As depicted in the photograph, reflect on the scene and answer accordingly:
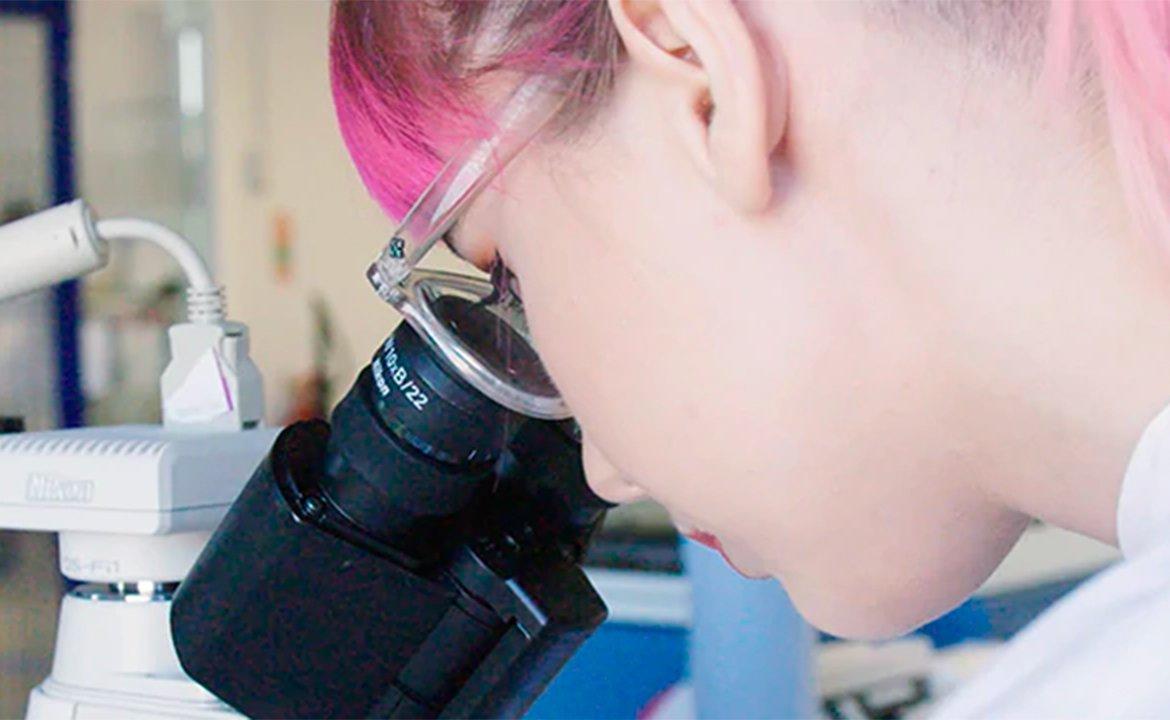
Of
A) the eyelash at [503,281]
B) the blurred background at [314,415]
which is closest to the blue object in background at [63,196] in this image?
the blurred background at [314,415]

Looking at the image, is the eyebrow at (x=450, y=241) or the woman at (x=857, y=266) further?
the eyebrow at (x=450, y=241)

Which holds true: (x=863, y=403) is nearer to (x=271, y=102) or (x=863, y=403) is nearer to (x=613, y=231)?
(x=613, y=231)

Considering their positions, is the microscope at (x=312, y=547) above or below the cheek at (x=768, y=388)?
below

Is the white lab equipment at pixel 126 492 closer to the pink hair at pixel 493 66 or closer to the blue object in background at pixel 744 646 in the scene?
the pink hair at pixel 493 66

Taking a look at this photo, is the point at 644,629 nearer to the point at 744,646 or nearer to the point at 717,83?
the point at 744,646

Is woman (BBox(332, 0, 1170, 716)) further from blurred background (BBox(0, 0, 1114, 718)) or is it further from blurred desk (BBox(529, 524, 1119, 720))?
blurred desk (BBox(529, 524, 1119, 720))

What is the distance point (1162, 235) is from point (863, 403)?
0.41 feet

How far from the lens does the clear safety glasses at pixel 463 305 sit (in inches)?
24.5

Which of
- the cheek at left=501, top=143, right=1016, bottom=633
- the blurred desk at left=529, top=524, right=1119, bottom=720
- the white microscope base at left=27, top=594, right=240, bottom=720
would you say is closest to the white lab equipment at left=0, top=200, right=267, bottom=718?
the white microscope base at left=27, top=594, right=240, bottom=720

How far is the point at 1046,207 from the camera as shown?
19.2 inches

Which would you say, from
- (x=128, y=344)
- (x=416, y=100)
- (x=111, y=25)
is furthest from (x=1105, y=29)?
(x=111, y=25)

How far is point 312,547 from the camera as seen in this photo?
68cm

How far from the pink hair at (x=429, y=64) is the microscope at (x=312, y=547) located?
0.10 m

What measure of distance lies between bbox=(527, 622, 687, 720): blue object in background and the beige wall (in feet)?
7.32
